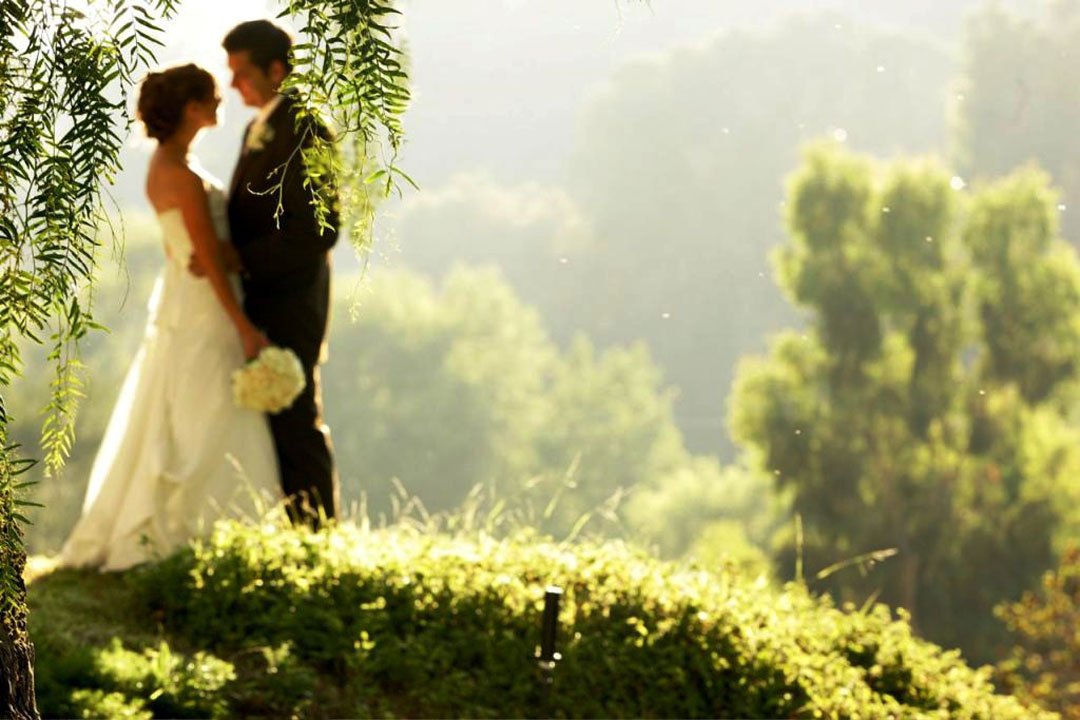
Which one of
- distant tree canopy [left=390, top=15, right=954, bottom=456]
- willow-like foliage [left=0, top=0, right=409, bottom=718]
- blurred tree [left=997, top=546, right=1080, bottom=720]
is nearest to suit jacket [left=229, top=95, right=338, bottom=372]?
willow-like foliage [left=0, top=0, right=409, bottom=718]

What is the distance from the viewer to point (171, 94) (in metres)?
Result: 6.71

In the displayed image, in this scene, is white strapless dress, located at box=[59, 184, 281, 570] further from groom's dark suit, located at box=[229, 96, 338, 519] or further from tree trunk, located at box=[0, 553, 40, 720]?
tree trunk, located at box=[0, 553, 40, 720]

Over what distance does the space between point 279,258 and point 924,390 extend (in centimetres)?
1781

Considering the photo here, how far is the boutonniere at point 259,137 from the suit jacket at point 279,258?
0.05ft

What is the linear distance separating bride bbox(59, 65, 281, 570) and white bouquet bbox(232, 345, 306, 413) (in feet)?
0.48

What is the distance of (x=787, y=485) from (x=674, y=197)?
1365 inches

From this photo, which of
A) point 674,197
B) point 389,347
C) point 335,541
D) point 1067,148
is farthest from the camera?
point 674,197

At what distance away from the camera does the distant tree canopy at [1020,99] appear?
40.6 m

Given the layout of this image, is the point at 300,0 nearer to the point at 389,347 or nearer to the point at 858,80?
the point at 389,347

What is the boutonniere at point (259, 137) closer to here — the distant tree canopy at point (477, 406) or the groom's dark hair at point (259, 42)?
the groom's dark hair at point (259, 42)

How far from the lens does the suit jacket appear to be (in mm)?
6691

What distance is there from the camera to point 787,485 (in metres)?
21.5

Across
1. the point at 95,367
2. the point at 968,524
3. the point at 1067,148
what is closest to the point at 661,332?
the point at 1067,148

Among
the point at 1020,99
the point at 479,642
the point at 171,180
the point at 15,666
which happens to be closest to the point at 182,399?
the point at 171,180
